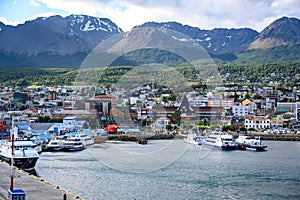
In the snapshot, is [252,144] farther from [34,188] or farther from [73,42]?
[73,42]

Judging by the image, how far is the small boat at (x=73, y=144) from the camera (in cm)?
1540

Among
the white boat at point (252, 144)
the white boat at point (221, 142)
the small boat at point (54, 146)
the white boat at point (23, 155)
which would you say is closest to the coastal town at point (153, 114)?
the small boat at point (54, 146)

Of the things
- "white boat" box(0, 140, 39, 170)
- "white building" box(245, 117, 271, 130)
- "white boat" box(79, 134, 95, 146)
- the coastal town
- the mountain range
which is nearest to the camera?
"white boat" box(0, 140, 39, 170)

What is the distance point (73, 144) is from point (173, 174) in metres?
6.12

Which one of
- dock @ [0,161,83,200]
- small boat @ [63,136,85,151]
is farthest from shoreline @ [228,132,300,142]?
dock @ [0,161,83,200]

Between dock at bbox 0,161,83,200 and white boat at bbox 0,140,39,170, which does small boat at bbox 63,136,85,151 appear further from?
dock at bbox 0,161,83,200

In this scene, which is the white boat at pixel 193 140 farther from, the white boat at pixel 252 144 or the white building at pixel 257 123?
the white building at pixel 257 123

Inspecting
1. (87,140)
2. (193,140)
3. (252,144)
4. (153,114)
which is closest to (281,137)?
(193,140)

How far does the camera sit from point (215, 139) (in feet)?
56.4

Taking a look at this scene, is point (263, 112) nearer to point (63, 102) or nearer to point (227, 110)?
point (227, 110)

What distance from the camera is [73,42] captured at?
198ft

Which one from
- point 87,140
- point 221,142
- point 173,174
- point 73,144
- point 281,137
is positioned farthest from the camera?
point 281,137

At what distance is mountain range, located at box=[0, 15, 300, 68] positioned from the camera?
55.0 meters

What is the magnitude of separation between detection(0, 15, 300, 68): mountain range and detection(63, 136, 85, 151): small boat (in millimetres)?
33782
